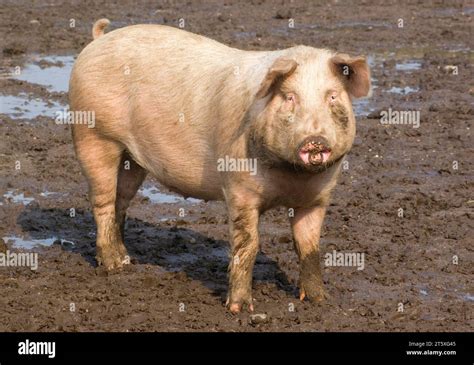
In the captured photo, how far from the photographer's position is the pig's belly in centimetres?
801

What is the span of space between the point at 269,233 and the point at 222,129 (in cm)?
219

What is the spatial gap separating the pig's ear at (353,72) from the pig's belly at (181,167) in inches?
45.5

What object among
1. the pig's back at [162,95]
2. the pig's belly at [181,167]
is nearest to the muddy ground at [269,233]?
the pig's belly at [181,167]

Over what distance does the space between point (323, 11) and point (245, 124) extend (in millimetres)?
13353

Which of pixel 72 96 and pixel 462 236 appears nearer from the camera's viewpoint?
pixel 72 96

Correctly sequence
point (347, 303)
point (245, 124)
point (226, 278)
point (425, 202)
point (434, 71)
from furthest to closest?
point (434, 71) < point (425, 202) < point (226, 278) < point (347, 303) < point (245, 124)

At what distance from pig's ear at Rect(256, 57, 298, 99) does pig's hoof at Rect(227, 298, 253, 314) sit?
58.3 inches

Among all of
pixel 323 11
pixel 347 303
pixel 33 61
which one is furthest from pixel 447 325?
pixel 323 11

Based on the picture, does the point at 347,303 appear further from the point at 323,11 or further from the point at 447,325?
the point at 323,11

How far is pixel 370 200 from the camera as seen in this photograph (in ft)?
34.6
